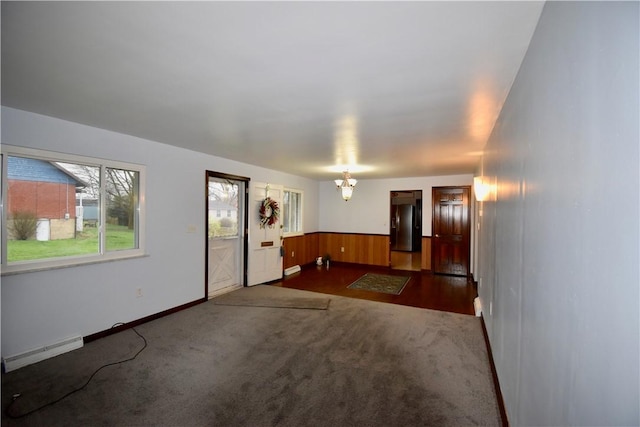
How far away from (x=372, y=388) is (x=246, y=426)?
103 cm

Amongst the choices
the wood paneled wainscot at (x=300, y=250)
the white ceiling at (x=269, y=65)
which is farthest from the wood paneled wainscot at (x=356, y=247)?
the white ceiling at (x=269, y=65)

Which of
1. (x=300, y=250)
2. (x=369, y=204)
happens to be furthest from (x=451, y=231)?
(x=300, y=250)

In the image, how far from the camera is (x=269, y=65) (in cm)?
181

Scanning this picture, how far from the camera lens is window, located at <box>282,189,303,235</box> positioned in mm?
6973

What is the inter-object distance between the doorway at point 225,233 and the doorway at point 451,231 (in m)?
4.41

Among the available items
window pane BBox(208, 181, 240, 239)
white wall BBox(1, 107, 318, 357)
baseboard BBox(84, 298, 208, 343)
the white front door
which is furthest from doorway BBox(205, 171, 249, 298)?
baseboard BBox(84, 298, 208, 343)

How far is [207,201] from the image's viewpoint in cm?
464

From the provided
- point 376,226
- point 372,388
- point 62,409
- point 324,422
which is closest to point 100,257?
point 62,409

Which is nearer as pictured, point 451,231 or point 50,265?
point 50,265

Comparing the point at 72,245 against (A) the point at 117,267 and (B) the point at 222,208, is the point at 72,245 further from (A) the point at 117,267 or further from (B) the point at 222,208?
(B) the point at 222,208

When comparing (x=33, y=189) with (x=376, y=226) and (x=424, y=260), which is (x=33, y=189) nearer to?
(x=376, y=226)

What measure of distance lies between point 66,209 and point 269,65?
290 cm

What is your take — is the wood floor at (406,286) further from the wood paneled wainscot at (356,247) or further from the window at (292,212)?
the window at (292,212)

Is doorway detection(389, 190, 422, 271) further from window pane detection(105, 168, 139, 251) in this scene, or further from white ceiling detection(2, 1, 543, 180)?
window pane detection(105, 168, 139, 251)
